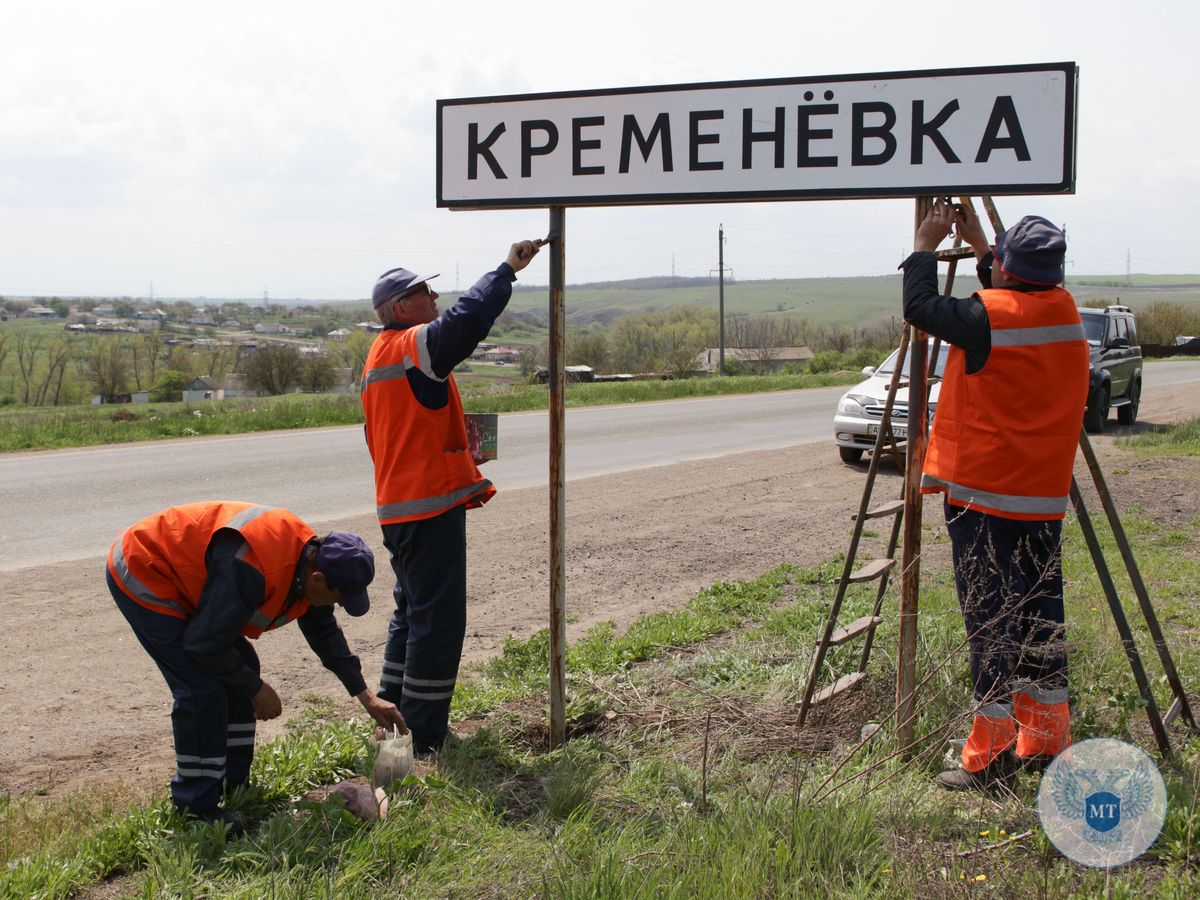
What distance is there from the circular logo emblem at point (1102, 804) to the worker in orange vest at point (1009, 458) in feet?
0.42

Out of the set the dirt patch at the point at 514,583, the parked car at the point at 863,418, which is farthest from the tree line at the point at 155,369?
the dirt patch at the point at 514,583

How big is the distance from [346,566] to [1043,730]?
2.52m

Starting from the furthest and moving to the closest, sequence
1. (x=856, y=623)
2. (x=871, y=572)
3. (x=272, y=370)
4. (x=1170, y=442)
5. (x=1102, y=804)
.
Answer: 1. (x=272, y=370)
2. (x=1170, y=442)
3. (x=856, y=623)
4. (x=871, y=572)
5. (x=1102, y=804)

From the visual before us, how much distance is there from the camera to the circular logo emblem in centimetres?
322

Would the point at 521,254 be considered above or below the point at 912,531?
above

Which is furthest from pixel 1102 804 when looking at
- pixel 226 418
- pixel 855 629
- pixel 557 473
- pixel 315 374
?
pixel 315 374

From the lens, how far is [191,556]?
3656 mm

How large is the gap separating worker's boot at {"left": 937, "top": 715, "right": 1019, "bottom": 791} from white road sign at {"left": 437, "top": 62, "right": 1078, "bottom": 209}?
1.91 metres

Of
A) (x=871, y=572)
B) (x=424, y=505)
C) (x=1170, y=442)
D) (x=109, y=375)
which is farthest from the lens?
(x=109, y=375)

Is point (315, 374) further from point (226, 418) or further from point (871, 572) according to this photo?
point (871, 572)

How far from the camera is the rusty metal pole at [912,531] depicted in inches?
161

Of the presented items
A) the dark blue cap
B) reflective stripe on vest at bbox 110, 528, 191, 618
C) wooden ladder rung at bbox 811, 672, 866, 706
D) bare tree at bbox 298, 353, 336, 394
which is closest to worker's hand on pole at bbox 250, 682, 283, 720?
reflective stripe on vest at bbox 110, 528, 191, 618

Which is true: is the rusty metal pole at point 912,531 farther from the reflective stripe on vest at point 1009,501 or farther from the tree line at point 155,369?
the tree line at point 155,369

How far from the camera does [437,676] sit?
4363 mm
